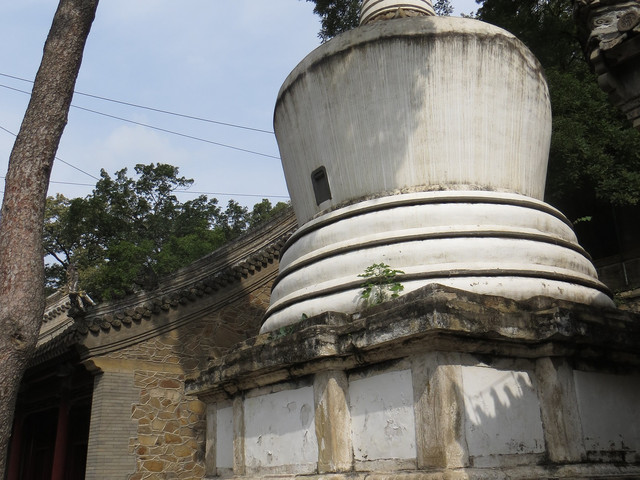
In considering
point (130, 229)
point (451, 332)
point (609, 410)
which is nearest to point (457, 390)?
point (451, 332)

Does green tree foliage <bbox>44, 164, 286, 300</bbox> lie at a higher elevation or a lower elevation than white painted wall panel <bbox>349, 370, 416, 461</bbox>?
higher

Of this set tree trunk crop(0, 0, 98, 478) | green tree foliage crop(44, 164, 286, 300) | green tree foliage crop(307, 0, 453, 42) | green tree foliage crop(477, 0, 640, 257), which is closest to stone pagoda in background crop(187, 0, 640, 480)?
tree trunk crop(0, 0, 98, 478)

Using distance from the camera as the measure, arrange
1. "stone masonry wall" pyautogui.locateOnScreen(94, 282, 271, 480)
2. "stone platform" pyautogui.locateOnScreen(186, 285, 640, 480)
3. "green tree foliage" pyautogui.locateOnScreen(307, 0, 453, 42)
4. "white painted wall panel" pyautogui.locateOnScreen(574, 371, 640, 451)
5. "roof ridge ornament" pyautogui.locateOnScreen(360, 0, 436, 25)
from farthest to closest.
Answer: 1. "green tree foliage" pyautogui.locateOnScreen(307, 0, 453, 42)
2. "stone masonry wall" pyautogui.locateOnScreen(94, 282, 271, 480)
3. "roof ridge ornament" pyautogui.locateOnScreen(360, 0, 436, 25)
4. "white painted wall panel" pyautogui.locateOnScreen(574, 371, 640, 451)
5. "stone platform" pyautogui.locateOnScreen(186, 285, 640, 480)

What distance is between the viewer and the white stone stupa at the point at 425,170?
5.20 meters

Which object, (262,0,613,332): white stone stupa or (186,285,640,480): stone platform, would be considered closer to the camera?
(186,285,640,480): stone platform

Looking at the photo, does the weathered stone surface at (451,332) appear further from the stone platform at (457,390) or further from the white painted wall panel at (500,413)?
the white painted wall panel at (500,413)

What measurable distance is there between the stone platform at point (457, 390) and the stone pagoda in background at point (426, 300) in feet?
0.04

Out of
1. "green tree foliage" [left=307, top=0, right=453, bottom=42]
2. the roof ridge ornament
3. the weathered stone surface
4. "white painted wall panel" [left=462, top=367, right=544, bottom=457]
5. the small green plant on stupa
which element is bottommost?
"white painted wall panel" [left=462, top=367, right=544, bottom=457]

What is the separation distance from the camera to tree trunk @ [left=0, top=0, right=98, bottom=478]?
4730 mm

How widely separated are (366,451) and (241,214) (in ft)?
100

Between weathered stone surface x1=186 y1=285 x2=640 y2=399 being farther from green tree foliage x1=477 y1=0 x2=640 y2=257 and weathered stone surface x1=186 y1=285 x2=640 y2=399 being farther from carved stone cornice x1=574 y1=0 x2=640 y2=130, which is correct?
green tree foliage x1=477 y1=0 x2=640 y2=257

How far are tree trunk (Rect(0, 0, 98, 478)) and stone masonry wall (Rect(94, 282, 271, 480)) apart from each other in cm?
637

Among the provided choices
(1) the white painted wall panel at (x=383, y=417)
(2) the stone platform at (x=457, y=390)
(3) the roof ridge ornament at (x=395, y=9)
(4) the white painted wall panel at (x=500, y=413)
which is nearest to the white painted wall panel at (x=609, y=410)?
(2) the stone platform at (x=457, y=390)

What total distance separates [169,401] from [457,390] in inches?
328
